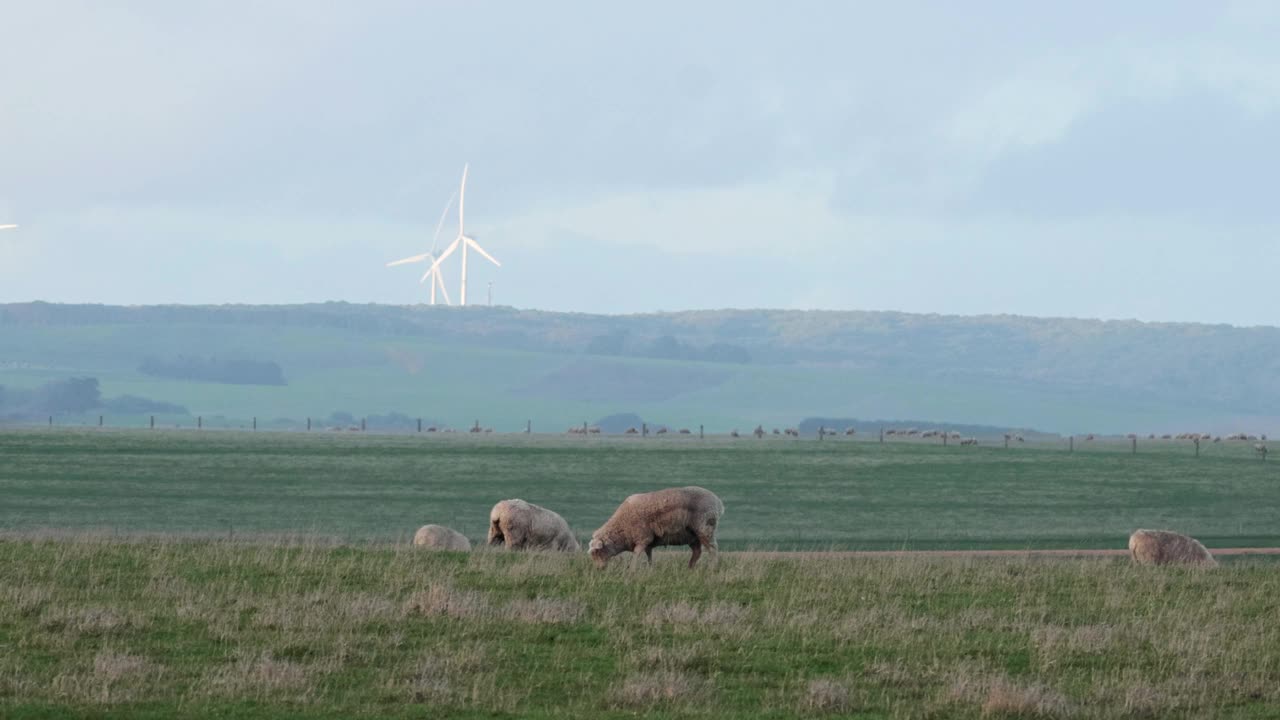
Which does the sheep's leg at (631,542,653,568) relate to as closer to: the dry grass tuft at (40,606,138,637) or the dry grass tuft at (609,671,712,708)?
the dry grass tuft at (40,606,138,637)

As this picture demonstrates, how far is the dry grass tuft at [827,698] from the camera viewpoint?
1630cm

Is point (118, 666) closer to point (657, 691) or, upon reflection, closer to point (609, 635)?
point (657, 691)

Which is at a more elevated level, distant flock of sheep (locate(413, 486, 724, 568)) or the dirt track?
distant flock of sheep (locate(413, 486, 724, 568))

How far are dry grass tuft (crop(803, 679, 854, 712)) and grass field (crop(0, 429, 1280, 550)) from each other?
27.1 meters

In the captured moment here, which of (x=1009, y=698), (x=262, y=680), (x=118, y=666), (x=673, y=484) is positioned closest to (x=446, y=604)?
(x=262, y=680)

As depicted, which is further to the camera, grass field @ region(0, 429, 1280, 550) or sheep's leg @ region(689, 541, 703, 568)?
grass field @ region(0, 429, 1280, 550)

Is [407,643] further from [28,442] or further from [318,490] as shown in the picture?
[28,442]

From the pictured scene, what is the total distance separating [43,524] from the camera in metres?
50.5

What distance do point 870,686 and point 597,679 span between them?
268 cm

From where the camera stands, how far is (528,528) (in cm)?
3056

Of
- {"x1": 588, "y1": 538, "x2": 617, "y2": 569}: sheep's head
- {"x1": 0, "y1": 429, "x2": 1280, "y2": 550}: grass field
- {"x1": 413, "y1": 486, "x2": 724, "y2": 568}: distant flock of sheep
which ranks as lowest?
{"x1": 0, "y1": 429, "x2": 1280, "y2": 550}: grass field

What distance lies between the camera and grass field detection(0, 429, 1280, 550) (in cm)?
5334

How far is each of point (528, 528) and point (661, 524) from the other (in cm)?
422

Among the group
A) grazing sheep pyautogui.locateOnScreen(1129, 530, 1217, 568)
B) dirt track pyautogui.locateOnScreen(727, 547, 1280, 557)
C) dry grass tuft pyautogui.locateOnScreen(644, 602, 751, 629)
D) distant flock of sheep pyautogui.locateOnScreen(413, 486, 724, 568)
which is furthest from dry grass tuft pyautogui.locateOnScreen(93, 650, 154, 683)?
grazing sheep pyautogui.locateOnScreen(1129, 530, 1217, 568)
